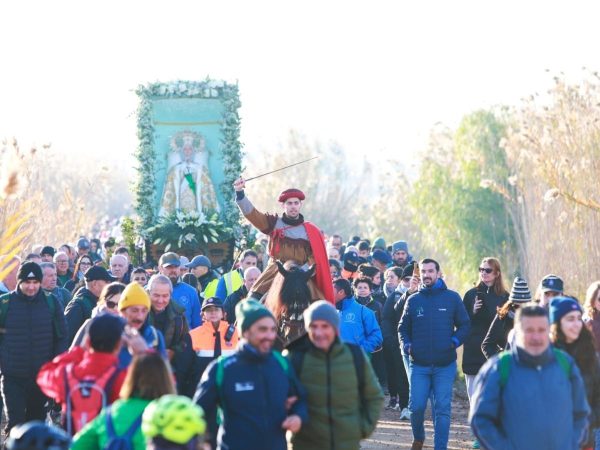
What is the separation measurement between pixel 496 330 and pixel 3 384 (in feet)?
14.8

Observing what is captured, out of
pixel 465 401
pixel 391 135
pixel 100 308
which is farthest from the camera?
pixel 391 135

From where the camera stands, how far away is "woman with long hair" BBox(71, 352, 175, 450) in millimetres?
7691

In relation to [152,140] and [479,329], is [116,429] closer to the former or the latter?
[479,329]

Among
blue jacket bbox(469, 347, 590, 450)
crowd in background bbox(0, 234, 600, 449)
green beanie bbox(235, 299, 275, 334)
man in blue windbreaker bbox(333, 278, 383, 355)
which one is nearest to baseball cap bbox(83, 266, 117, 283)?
crowd in background bbox(0, 234, 600, 449)

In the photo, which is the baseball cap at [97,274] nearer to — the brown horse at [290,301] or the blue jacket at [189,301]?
the blue jacket at [189,301]

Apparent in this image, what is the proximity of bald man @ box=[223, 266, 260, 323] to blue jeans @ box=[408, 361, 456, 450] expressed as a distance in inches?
91.6

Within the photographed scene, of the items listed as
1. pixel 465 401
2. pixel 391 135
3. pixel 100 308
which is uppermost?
pixel 391 135

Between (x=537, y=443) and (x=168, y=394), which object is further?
(x=537, y=443)

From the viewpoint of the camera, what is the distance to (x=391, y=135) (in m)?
193

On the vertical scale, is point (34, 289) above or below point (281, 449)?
above

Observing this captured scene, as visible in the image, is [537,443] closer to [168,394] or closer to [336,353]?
[336,353]

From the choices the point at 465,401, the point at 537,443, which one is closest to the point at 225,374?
the point at 537,443

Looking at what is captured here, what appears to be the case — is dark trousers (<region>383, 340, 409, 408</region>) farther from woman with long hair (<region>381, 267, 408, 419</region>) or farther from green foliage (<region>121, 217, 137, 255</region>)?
green foliage (<region>121, 217, 137, 255</region>)

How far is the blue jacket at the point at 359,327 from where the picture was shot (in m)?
15.0
